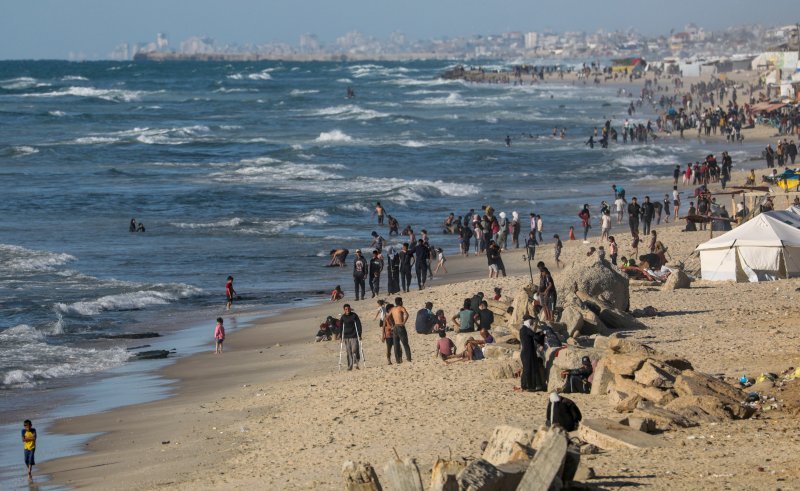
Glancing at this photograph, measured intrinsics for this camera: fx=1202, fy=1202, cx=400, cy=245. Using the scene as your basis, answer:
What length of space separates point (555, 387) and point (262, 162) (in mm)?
41941

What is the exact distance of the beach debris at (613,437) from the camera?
10.9 meters

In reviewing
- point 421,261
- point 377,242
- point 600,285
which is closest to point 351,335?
point 600,285

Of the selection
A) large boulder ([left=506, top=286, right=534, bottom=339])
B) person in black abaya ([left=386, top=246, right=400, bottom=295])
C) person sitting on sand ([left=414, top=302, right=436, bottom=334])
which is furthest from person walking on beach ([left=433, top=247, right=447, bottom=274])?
large boulder ([left=506, top=286, right=534, bottom=339])

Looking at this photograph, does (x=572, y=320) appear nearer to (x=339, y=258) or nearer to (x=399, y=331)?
(x=399, y=331)

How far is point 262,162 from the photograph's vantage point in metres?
54.6

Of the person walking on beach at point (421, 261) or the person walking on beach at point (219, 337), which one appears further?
the person walking on beach at point (421, 261)

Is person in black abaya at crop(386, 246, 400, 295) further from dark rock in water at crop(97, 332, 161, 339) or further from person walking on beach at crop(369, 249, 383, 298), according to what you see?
dark rock in water at crop(97, 332, 161, 339)

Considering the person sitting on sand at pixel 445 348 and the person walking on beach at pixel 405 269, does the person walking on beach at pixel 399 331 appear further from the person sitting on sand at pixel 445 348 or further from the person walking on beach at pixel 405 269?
the person walking on beach at pixel 405 269

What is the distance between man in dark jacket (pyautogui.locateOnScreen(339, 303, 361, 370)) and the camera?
1667 cm

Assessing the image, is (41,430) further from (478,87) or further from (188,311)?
(478,87)

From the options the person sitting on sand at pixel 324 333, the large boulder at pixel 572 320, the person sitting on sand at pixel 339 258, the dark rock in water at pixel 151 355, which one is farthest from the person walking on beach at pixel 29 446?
the person sitting on sand at pixel 339 258

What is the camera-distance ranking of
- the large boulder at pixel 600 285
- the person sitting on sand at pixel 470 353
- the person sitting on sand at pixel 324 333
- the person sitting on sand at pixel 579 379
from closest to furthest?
1. the person sitting on sand at pixel 579 379
2. the person sitting on sand at pixel 470 353
3. the large boulder at pixel 600 285
4. the person sitting on sand at pixel 324 333

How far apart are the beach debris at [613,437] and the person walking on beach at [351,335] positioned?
5931 mm

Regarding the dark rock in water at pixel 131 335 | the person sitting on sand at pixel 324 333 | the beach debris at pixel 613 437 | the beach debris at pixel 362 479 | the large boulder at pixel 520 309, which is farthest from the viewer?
the dark rock in water at pixel 131 335
